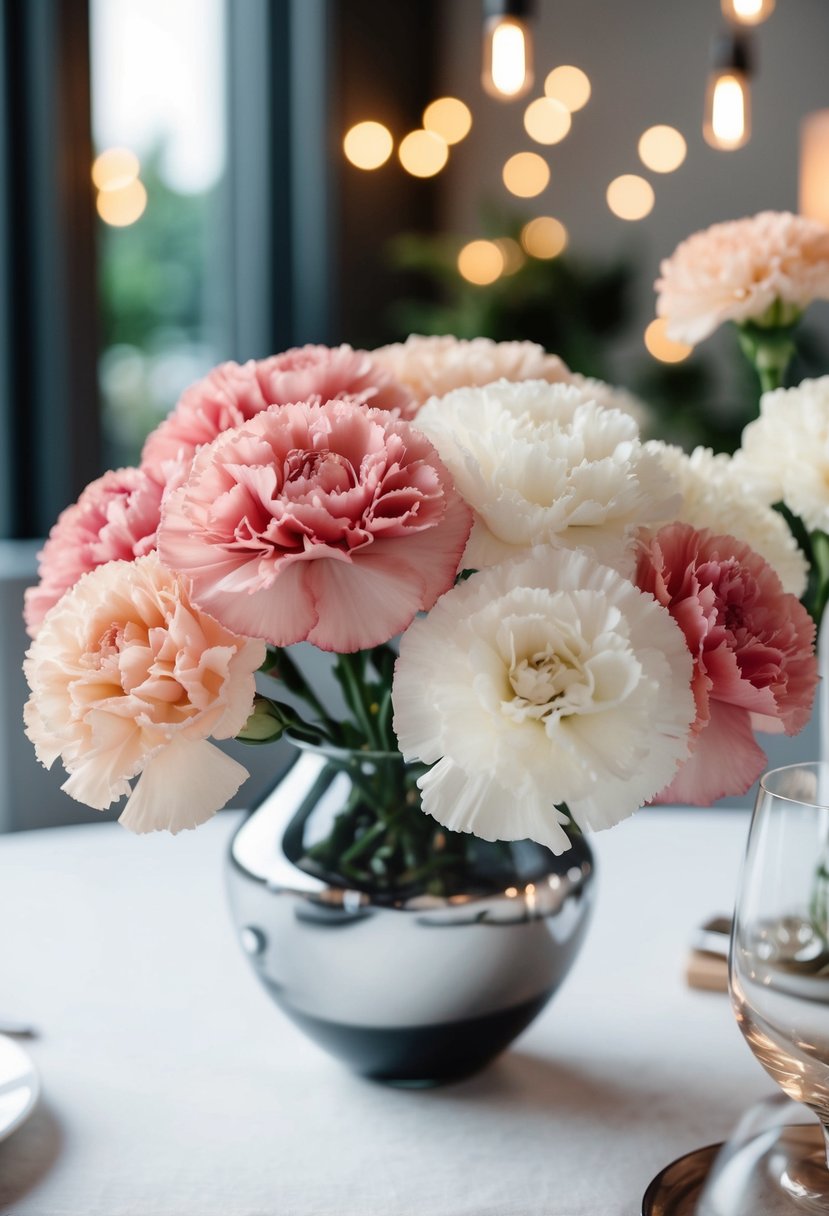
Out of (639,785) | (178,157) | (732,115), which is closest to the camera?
(639,785)

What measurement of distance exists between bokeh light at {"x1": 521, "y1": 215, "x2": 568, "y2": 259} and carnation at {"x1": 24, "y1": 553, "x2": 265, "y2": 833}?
2.39 meters

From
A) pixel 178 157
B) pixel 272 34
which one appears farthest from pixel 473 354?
pixel 272 34

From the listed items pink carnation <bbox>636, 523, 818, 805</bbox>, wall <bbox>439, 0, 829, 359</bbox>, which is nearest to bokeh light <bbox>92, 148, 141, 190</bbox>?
wall <bbox>439, 0, 829, 359</bbox>

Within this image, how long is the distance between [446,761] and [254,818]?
24cm

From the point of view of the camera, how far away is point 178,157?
2.63m

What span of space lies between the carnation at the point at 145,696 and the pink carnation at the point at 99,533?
0.17 ft

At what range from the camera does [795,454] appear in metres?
0.62

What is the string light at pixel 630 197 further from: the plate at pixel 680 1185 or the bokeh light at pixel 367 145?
the plate at pixel 680 1185

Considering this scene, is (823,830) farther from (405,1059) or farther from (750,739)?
(405,1059)

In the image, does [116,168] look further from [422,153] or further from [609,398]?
[609,398]

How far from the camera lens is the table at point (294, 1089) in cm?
57

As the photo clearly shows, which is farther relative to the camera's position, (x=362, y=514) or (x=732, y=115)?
(x=732, y=115)

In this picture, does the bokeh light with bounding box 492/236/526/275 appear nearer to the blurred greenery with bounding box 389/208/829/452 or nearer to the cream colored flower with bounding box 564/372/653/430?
the blurred greenery with bounding box 389/208/829/452

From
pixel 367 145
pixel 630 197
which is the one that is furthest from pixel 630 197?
pixel 367 145
